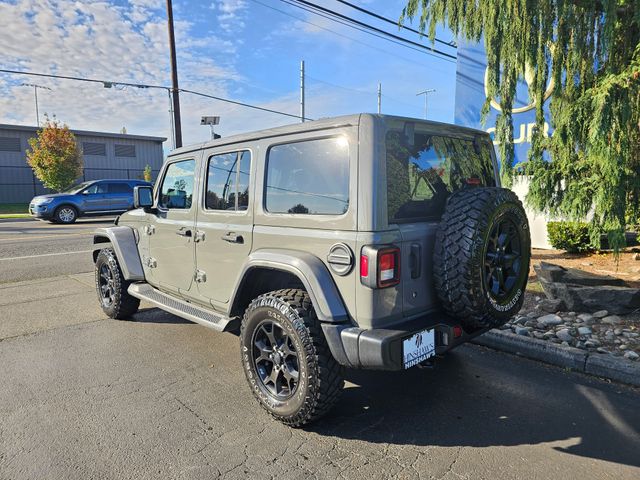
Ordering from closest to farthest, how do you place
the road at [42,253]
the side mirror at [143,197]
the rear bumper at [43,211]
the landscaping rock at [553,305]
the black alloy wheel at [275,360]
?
the black alloy wheel at [275,360], the side mirror at [143,197], the landscaping rock at [553,305], the road at [42,253], the rear bumper at [43,211]

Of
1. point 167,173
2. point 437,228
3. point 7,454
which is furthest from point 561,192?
point 7,454

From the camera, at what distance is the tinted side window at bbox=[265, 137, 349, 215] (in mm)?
2809

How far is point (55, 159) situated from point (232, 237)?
2427cm

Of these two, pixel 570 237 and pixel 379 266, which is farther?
pixel 570 237

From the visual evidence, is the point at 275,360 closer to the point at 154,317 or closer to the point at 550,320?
the point at 154,317

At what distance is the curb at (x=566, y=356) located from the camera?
360cm

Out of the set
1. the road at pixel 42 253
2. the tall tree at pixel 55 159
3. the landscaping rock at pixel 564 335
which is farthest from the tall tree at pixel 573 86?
the tall tree at pixel 55 159

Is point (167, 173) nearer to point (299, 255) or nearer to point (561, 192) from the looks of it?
point (299, 255)

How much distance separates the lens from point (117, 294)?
507cm

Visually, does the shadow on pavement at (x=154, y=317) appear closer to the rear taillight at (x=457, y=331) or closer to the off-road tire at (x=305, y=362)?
the off-road tire at (x=305, y=362)

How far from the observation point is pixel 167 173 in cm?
461

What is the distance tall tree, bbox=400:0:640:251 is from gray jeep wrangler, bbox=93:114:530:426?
177 centimetres

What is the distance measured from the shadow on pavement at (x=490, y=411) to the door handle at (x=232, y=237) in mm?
1440

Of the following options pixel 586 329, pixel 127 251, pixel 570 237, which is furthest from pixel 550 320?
pixel 570 237
